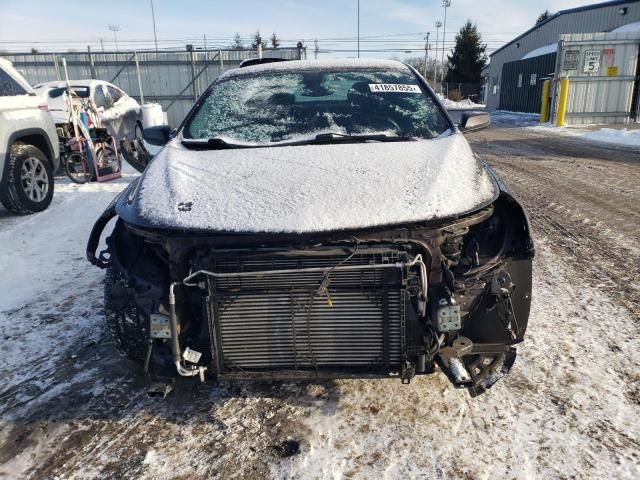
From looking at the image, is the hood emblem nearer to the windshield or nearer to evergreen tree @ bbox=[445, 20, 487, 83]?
the windshield

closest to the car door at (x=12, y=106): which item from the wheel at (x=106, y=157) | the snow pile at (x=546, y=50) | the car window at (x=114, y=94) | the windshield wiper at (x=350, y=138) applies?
the wheel at (x=106, y=157)

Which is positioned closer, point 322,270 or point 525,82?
point 322,270

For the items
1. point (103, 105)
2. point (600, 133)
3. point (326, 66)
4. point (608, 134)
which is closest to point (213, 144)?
point (326, 66)

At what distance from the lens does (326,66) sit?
13.2 ft

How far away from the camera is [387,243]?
2244 mm

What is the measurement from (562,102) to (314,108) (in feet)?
57.2

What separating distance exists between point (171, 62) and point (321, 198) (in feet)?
54.8

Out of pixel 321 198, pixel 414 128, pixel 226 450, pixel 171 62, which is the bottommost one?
pixel 226 450

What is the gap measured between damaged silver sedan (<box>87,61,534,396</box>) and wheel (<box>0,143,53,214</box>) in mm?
4383

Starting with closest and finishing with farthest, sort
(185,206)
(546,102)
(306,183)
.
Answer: (185,206) → (306,183) → (546,102)

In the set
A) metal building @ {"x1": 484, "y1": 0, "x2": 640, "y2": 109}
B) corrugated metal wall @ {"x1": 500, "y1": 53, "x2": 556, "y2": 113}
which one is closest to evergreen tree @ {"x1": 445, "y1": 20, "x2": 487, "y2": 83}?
metal building @ {"x1": 484, "y1": 0, "x2": 640, "y2": 109}

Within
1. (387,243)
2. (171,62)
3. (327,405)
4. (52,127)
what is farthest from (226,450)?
(171,62)

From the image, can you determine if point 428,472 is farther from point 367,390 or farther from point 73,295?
point 73,295

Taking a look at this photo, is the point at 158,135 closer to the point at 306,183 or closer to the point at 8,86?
the point at 306,183
